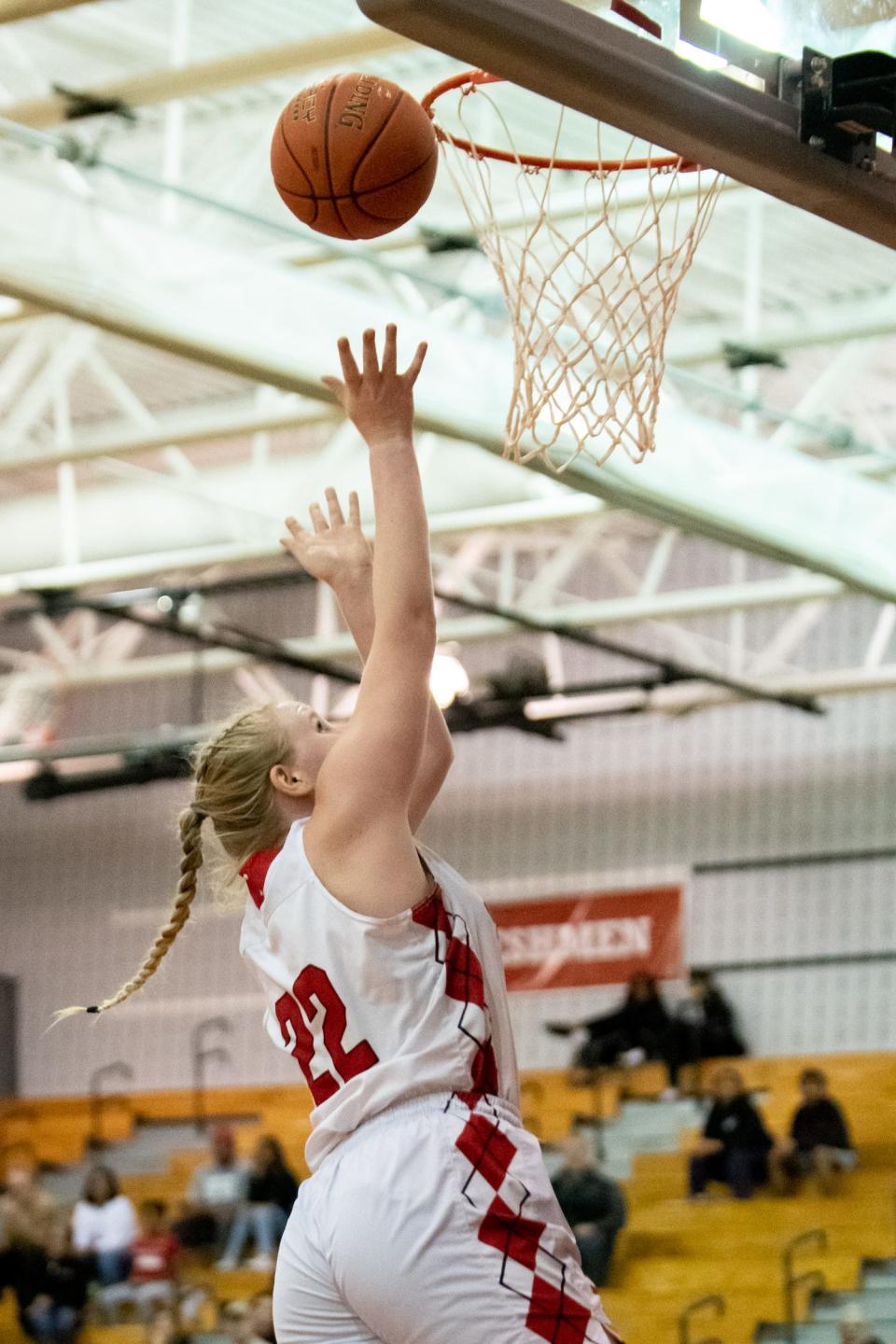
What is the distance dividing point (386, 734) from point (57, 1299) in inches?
493

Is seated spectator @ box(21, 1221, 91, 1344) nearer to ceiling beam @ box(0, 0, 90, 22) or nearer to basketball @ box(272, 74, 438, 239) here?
ceiling beam @ box(0, 0, 90, 22)

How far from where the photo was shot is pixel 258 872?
134 inches

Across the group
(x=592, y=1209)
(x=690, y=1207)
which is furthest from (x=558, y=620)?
(x=690, y=1207)

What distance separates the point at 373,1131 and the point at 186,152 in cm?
847

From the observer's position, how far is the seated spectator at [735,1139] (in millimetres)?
13562

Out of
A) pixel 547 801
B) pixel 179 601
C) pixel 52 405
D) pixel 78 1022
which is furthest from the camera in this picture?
pixel 78 1022

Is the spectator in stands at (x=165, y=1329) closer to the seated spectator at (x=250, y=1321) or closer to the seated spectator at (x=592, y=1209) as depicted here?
the seated spectator at (x=250, y=1321)

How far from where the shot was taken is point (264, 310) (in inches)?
306

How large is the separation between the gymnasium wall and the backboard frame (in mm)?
10922

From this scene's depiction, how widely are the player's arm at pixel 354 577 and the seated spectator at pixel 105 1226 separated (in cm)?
1201

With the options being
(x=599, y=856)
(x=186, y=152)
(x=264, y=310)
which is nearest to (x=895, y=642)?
(x=599, y=856)

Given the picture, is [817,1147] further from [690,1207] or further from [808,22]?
[808,22]

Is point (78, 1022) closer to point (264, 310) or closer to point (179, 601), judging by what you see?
point (179, 601)

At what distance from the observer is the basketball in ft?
13.3
